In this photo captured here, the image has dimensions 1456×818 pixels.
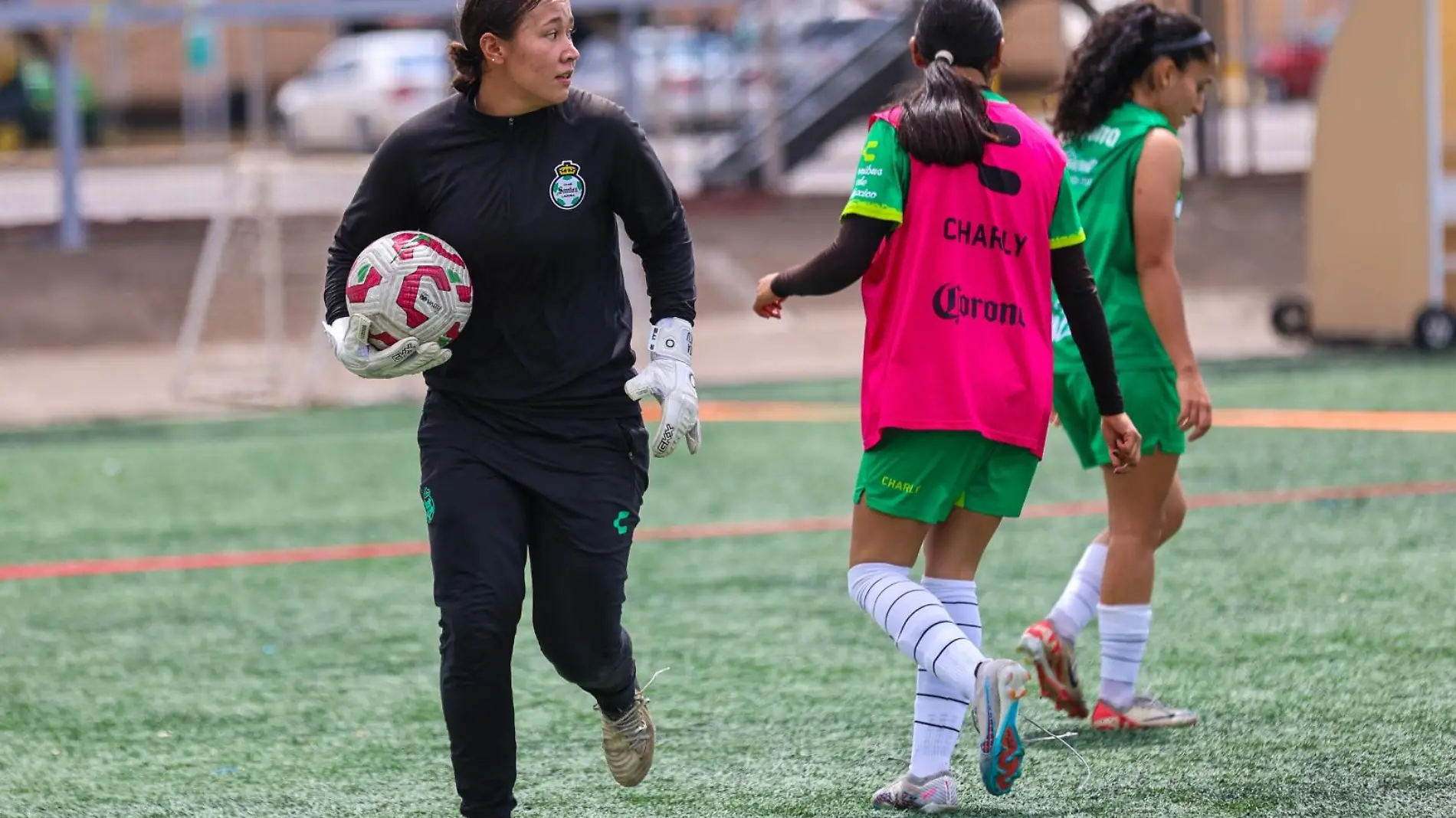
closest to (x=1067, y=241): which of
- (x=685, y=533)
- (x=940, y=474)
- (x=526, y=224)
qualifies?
(x=940, y=474)

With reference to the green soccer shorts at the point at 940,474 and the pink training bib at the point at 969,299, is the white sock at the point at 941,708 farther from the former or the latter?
the pink training bib at the point at 969,299

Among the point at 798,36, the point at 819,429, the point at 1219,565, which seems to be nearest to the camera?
the point at 1219,565

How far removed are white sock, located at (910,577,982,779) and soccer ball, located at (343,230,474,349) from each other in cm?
121

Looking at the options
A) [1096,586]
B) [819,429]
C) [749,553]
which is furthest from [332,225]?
[1096,586]

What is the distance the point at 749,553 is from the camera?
7.84 metres

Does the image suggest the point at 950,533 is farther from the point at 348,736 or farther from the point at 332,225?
the point at 332,225

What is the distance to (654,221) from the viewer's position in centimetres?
408

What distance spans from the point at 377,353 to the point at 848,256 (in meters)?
0.99

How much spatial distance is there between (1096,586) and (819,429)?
19.9 feet

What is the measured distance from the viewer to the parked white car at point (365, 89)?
18.0 meters

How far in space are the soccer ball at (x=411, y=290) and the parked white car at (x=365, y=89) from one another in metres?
13.4

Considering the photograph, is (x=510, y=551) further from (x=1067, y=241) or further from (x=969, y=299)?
(x=1067, y=241)

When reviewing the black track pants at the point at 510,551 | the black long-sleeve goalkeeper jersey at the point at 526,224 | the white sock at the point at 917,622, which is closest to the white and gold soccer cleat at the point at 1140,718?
the white sock at the point at 917,622

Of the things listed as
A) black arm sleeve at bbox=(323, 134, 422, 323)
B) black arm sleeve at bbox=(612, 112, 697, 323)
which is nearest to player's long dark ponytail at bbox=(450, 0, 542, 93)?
black arm sleeve at bbox=(323, 134, 422, 323)
